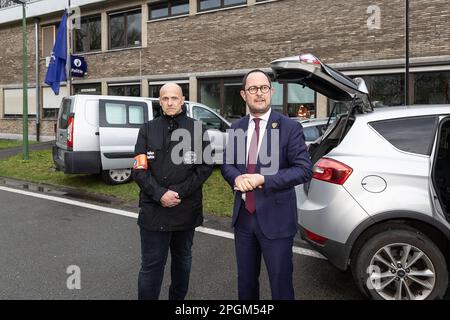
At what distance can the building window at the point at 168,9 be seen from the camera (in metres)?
15.7

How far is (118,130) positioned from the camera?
8.38m

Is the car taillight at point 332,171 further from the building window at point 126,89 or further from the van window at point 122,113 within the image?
the building window at point 126,89

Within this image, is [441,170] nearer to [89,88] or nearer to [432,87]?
[432,87]

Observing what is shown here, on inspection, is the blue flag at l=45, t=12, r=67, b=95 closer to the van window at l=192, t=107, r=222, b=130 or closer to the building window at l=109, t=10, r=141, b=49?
the building window at l=109, t=10, r=141, b=49

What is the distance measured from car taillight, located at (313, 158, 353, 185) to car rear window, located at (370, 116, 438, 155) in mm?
468

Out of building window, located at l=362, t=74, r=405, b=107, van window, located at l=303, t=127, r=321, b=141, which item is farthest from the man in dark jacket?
building window, located at l=362, t=74, r=405, b=107

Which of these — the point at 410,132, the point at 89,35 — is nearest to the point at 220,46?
the point at 89,35

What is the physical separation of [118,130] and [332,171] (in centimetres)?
587

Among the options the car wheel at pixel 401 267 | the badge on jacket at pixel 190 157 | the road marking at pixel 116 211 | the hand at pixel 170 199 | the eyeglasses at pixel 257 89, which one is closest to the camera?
the eyeglasses at pixel 257 89

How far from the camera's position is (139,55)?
55.4 feet

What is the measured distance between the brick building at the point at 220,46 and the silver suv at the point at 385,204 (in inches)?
343

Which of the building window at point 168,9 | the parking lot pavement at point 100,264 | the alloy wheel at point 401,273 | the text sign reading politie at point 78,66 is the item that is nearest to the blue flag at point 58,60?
the text sign reading politie at point 78,66

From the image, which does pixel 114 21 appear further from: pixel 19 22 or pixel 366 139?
pixel 366 139

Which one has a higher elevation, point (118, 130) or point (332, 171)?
point (118, 130)
